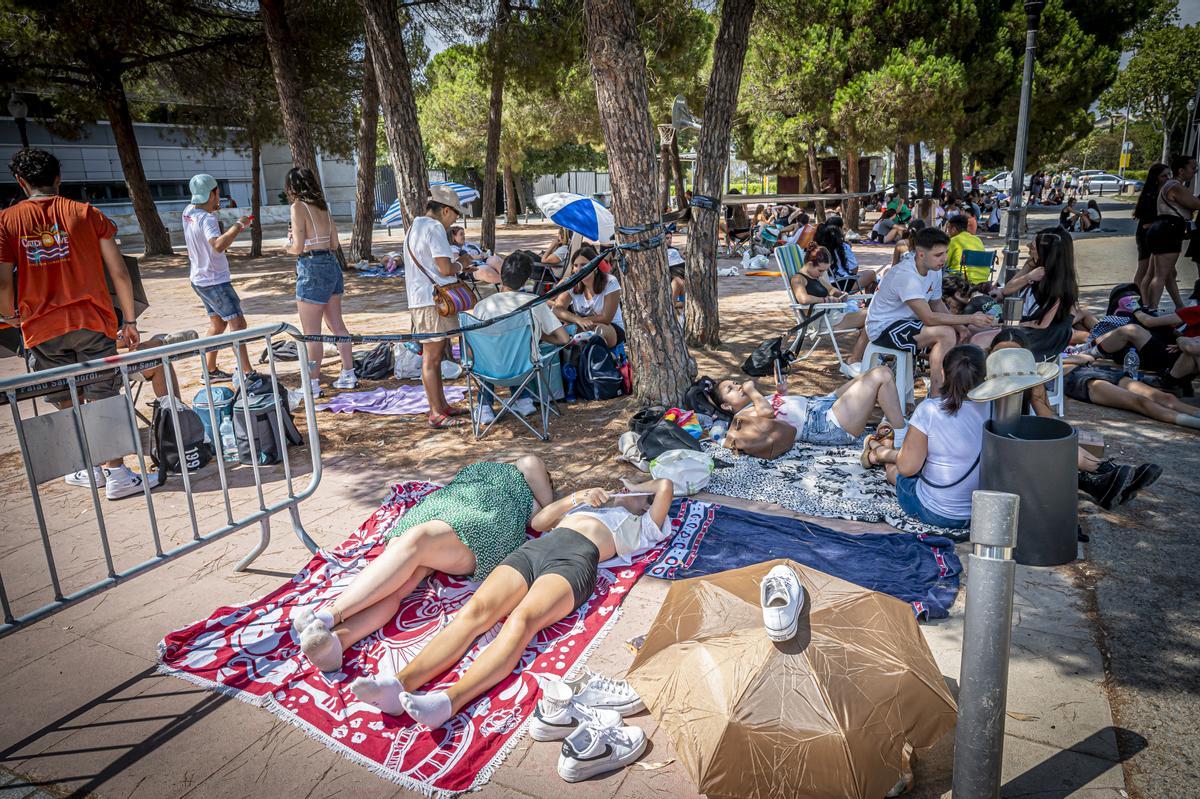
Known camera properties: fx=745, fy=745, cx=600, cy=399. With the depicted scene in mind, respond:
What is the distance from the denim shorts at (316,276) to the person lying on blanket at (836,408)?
3648mm

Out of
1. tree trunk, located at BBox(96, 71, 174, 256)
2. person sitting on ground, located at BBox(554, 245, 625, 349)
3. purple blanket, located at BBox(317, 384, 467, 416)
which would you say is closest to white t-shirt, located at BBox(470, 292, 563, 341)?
person sitting on ground, located at BBox(554, 245, 625, 349)

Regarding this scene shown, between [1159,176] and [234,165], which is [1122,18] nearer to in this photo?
[1159,176]

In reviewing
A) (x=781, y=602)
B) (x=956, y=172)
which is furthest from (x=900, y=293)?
(x=956, y=172)

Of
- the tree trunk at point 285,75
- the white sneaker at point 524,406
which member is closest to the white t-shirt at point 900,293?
the white sneaker at point 524,406

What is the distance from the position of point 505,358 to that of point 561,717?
11.1 ft

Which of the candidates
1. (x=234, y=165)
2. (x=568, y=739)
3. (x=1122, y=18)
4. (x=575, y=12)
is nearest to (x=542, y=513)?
(x=568, y=739)

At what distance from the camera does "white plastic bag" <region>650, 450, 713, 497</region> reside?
4.59 meters

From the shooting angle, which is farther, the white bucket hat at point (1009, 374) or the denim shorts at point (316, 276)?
the denim shorts at point (316, 276)

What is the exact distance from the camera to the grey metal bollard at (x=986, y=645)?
6.08ft

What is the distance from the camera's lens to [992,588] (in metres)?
1.88

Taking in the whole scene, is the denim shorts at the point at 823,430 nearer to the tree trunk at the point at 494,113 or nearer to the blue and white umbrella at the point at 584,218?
the blue and white umbrella at the point at 584,218

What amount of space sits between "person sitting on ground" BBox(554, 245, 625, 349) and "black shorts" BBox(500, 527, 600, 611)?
348cm

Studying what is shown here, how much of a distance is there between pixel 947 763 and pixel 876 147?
18.8 m

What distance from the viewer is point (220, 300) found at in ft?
22.4
